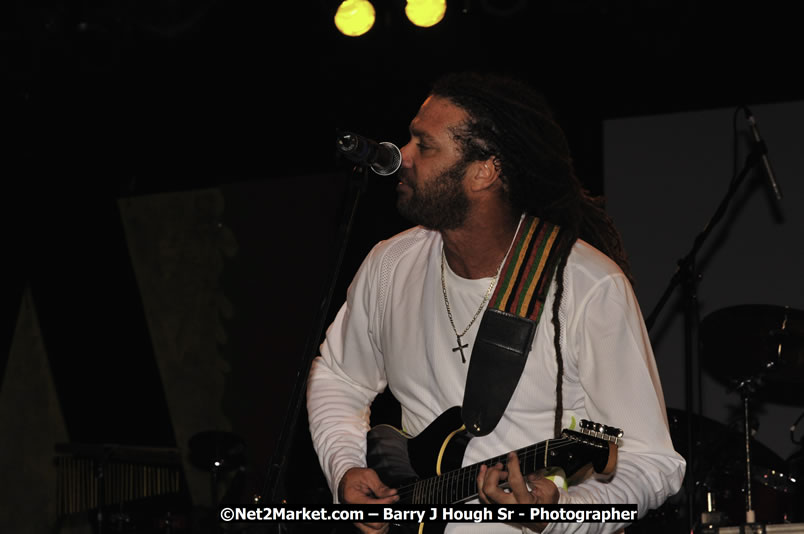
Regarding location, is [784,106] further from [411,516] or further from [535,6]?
[411,516]

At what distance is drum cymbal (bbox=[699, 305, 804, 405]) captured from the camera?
4941 mm

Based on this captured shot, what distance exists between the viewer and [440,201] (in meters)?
3.20

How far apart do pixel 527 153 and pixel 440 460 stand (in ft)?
3.92

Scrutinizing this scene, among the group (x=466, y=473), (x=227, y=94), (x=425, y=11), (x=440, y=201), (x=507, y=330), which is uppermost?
(x=227, y=94)

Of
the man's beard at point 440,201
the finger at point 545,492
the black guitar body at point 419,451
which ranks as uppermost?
the man's beard at point 440,201

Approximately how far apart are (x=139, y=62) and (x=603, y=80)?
361 cm

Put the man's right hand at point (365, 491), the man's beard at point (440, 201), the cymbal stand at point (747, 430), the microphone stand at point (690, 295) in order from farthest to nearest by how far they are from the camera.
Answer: the cymbal stand at point (747, 430)
the microphone stand at point (690, 295)
the man's beard at point (440, 201)
the man's right hand at point (365, 491)

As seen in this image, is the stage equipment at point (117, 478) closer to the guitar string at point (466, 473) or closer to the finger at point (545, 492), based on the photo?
the guitar string at point (466, 473)

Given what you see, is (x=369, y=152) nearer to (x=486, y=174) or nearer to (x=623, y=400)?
(x=486, y=174)

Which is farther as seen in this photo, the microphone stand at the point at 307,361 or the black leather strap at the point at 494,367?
the black leather strap at the point at 494,367

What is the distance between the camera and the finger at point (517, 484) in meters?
2.37

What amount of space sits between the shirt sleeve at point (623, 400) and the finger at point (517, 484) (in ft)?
0.67

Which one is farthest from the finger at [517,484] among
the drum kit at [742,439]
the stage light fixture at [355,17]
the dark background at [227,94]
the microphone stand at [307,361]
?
the stage light fixture at [355,17]

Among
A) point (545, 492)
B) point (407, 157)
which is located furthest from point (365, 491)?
point (407, 157)
